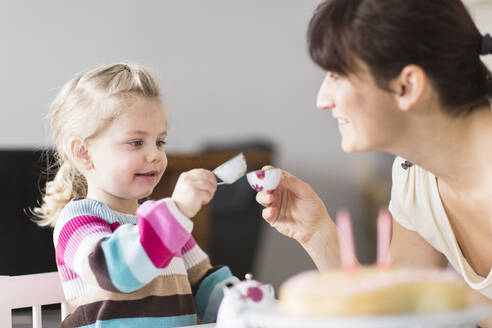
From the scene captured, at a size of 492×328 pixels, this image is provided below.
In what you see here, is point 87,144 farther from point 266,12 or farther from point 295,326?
point 266,12

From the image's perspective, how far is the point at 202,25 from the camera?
3932 millimetres

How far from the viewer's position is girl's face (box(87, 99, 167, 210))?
4.39 ft

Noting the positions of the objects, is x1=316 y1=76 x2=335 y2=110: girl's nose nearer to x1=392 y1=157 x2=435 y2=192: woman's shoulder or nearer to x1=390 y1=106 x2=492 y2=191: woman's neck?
x1=390 y1=106 x2=492 y2=191: woman's neck

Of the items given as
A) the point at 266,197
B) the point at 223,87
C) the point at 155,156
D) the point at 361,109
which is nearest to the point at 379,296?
the point at 361,109

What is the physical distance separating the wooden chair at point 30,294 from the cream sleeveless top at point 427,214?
840 mm

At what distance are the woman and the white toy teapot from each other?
36cm

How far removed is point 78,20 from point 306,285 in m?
3.12

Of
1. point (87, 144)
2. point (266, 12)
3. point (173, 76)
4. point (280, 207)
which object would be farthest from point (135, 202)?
point (266, 12)

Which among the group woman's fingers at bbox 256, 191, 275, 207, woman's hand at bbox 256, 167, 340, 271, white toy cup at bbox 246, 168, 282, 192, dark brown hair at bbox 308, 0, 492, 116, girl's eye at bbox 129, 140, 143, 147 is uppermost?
dark brown hair at bbox 308, 0, 492, 116

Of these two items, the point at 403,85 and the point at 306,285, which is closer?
the point at 306,285

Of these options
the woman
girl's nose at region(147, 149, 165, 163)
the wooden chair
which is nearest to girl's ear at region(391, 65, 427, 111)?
the woman

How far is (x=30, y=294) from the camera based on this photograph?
1285 mm

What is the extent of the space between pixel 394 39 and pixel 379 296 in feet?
1.74

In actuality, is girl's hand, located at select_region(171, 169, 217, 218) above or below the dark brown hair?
below
